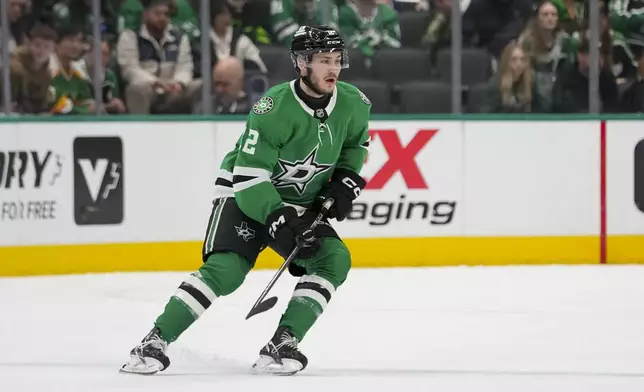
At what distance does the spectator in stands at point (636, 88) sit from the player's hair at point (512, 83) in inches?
21.5

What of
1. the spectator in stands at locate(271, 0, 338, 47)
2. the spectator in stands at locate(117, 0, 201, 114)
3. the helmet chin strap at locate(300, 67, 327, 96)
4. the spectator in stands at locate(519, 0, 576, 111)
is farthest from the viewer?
the spectator in stands at locate(519, 0, 576, 111)

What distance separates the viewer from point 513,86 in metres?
7.59

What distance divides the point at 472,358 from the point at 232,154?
1.08 metres

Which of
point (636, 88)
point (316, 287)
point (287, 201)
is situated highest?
point (287, 201)

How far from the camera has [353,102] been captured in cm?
412

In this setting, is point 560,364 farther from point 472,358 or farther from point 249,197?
point 249,197

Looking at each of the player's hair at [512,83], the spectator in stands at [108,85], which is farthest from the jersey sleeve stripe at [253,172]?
the player's hair at [512,83]

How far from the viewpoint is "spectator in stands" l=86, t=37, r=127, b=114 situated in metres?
7.17

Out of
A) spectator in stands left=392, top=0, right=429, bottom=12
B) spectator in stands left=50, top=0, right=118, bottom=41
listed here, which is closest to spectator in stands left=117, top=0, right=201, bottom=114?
spectator in stands left=50, top=0, right=118, bottom=41

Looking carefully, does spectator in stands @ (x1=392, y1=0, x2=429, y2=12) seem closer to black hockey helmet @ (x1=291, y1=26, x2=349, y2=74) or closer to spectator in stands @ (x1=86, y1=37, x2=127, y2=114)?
spectator in stands @ (x1=86, y1=37, x2=127, y2=114)

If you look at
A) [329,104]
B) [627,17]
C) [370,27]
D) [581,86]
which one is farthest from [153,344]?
[627,17]

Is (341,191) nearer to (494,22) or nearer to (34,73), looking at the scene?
(34,73)

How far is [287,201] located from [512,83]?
370 cm

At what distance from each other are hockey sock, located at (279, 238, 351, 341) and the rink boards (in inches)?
118
